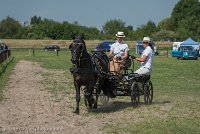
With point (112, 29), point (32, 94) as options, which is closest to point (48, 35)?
point (112, 29)

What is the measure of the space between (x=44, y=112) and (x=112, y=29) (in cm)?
15636

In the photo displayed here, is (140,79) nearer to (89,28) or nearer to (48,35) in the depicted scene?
(48,35)

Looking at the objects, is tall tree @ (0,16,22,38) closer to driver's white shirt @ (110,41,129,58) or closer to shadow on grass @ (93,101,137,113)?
shadow on grass @ (93,101,137,113)

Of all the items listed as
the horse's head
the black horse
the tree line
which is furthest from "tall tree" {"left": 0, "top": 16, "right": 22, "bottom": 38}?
the horse's head

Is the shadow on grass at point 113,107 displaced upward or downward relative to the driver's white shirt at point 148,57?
downward

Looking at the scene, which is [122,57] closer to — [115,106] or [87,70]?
[115,106]

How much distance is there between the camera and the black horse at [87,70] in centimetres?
1238

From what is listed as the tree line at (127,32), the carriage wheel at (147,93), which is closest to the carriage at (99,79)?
the carriage wheel at (147,93)

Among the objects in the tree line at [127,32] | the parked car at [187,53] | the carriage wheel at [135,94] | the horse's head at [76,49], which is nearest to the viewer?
the horse's head at [76,49]

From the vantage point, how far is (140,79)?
1425 centimetres

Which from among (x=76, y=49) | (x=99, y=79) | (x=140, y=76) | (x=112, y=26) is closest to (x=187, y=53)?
(x=140, y=76)

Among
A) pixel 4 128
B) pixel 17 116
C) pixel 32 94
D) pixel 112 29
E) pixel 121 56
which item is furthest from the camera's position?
pixel 112 29

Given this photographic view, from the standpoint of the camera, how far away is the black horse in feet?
40.6

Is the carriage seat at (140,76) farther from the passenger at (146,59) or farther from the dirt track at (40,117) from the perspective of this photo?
the dirt track at (40,117)
